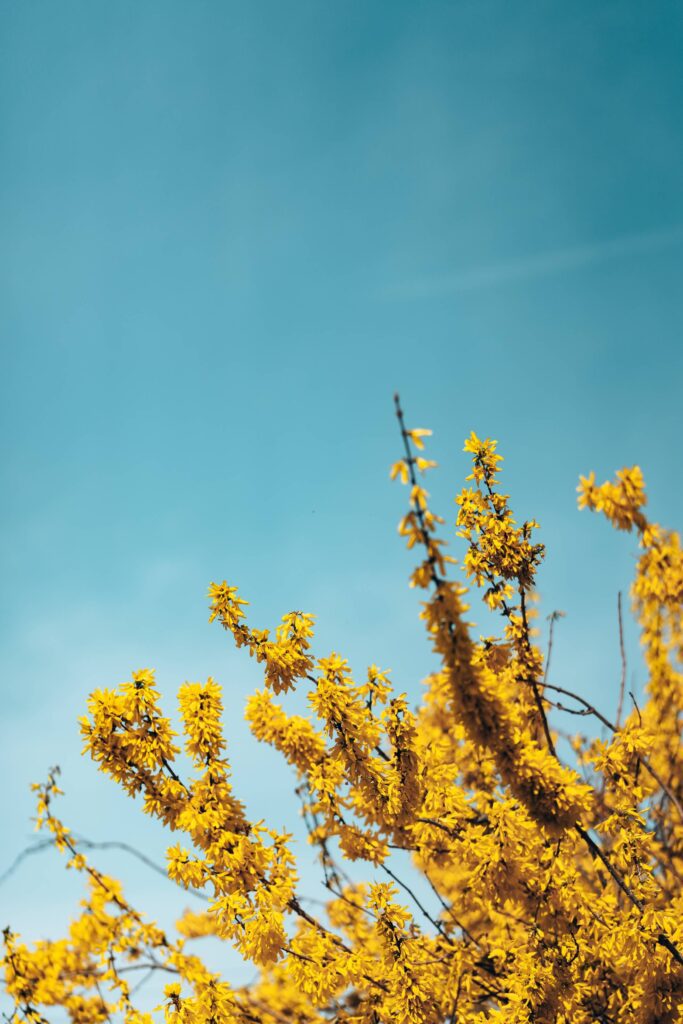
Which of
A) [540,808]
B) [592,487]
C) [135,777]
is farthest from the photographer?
[135,777]

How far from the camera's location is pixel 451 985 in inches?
220

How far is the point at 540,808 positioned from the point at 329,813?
2164 millimetres

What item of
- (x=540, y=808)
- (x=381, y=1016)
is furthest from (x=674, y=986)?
(x=540, y=808)

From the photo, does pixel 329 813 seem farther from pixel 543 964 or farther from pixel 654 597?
pixel 654 597

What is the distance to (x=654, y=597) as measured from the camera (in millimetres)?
5961

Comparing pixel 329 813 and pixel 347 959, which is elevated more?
pixel 329 813

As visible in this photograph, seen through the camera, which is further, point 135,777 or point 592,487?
point 135,777

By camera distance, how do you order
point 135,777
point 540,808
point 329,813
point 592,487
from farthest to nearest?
point 329,813 < point 135,777 < point 592,487 < point 540,808

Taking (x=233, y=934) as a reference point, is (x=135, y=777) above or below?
above

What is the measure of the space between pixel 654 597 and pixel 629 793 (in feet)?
5.01

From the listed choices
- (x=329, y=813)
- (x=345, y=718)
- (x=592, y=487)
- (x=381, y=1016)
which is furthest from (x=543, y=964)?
(x=592, y=487)

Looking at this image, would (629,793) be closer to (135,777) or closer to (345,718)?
(345,718)

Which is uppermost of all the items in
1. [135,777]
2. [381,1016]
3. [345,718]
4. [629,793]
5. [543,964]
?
[629,793]

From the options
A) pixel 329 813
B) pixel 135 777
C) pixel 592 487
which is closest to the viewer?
pixel 592 487
